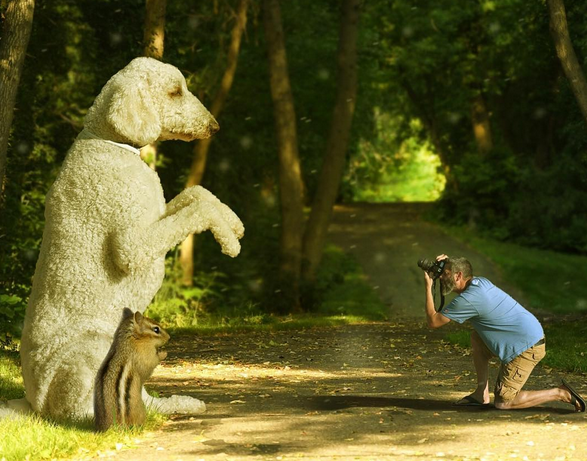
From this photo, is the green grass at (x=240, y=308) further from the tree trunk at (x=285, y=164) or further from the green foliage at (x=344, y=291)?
the tree trunk at (x=285, y=164)

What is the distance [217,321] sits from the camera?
19.0 m

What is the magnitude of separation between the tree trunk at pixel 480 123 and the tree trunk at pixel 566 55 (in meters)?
21.0

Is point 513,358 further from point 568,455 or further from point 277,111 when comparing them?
point 277,111

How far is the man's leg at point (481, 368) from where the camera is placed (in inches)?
336

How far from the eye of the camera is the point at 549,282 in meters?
26.9

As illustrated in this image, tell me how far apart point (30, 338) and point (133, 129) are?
6.32 feet

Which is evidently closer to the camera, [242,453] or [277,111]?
[242,453]

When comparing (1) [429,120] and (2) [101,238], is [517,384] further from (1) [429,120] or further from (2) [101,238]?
(1) [429,120]

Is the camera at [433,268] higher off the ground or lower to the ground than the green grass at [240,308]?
higher

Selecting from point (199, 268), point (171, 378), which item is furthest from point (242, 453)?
point (199, 268)

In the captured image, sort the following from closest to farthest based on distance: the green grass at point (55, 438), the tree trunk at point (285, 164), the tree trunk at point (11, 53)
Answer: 1. the green grass at point (55, 438)
2. the tree trunk at point (11, 53)
3. the tree trunk at point (285, 164)

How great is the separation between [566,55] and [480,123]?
21.5 meters

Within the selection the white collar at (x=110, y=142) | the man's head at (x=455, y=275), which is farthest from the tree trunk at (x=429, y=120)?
the white collar at (x=110, y=142)

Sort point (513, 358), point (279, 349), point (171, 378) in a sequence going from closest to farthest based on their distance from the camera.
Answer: point (513, 358), point (171, 378), point (279, 349)
